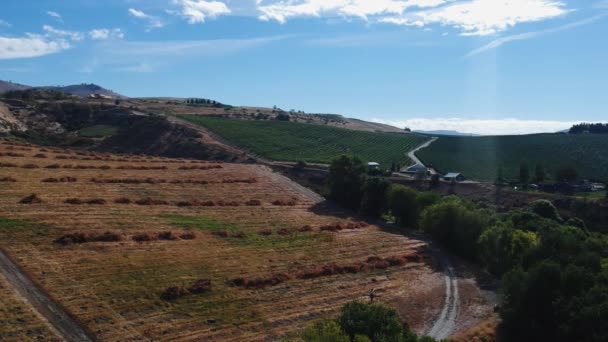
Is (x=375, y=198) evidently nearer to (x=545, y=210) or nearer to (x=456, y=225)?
(x=456, y=225)

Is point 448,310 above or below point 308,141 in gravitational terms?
below

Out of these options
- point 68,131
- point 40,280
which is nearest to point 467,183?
point 40,280

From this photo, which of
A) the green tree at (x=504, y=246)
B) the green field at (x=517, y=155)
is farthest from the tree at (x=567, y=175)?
the green tree at (x=504, y=246)

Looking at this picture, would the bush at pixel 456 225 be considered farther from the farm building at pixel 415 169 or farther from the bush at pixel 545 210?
the farm building at pixel 415 169

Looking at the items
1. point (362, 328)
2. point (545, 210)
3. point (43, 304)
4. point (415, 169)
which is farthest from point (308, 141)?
point (362, 328)

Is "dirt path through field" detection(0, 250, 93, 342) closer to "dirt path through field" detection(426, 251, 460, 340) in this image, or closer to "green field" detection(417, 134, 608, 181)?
"dirt path through field" detection(426, 251, 460, 340)
